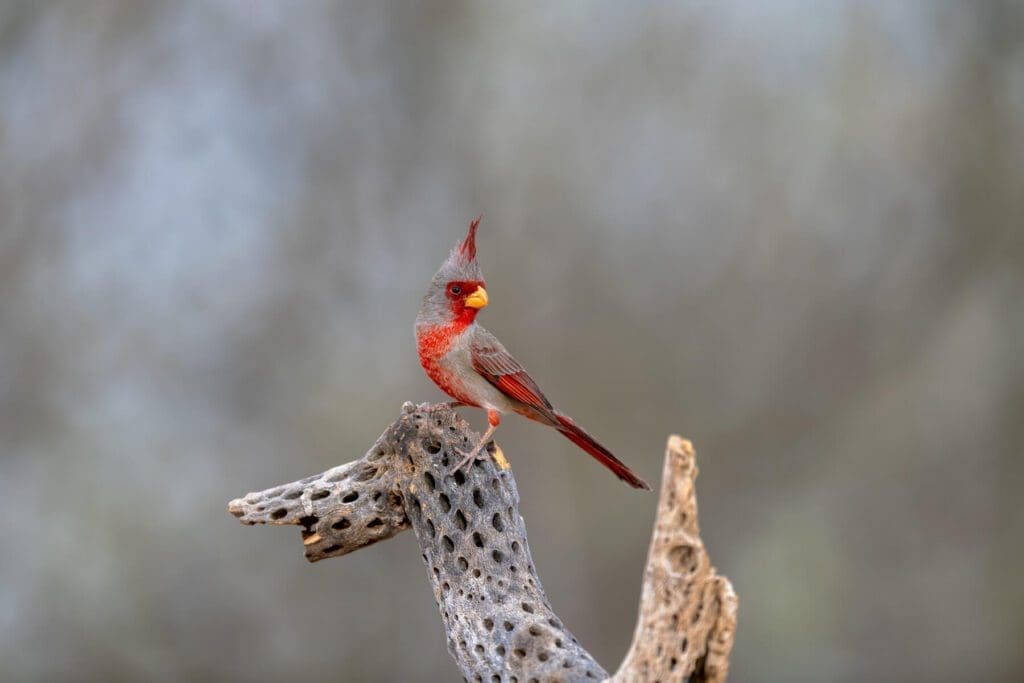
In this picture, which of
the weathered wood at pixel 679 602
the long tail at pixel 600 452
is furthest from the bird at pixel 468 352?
the weathered wood at pixel 679 602

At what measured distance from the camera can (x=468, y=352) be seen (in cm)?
290

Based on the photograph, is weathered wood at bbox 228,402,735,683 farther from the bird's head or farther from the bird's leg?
the bird's head

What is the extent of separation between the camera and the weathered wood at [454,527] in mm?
2572

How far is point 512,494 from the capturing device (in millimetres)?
2873

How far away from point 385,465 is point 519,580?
475mm

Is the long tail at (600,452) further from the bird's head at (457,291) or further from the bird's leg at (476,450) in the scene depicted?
A: the bird's head at (457,291)

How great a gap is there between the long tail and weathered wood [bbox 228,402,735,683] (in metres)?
0.21

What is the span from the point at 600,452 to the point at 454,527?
0.43 metres

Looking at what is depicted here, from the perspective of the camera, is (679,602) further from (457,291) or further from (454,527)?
(457,291)

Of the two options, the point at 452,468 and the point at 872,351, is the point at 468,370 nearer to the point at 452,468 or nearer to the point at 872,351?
the point at 452,468

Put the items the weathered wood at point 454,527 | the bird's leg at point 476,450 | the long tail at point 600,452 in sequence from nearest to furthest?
the weathered wood at point 454,527, the bird's leg at point 476,450, the long tail at point 600,452

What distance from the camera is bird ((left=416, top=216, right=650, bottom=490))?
286 cm

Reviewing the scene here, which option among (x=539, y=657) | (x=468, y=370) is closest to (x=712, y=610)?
(x=539, y=657)

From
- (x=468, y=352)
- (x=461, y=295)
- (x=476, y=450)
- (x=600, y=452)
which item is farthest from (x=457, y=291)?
(x=600, y=452)
